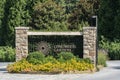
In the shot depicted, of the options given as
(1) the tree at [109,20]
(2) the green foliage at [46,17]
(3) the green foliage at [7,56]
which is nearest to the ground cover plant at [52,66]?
(3) the green foliage at [7,56]

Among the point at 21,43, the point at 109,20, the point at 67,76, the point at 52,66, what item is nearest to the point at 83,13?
the point at 109,20

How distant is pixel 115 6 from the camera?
43062 mm

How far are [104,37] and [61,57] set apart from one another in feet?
57.6

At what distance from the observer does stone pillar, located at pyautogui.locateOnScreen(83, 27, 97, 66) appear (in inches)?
1049

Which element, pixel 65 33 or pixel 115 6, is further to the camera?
pixel 115 6

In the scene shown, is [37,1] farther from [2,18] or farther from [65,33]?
[65,33]

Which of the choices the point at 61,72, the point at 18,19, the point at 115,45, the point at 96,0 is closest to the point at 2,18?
the point at 18,19

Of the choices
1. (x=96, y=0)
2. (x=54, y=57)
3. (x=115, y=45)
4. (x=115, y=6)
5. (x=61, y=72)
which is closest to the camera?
(x=61, y=72)

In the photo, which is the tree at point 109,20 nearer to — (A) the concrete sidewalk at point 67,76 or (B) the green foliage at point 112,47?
(B) the green foliage at point 112,47

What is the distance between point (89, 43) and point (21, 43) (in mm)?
4093

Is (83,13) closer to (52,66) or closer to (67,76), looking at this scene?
(52,66)

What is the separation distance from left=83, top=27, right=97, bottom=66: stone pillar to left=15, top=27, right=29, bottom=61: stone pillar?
11.5 feet

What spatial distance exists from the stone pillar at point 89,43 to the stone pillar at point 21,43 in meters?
3.51

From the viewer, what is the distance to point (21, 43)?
27.2 m
